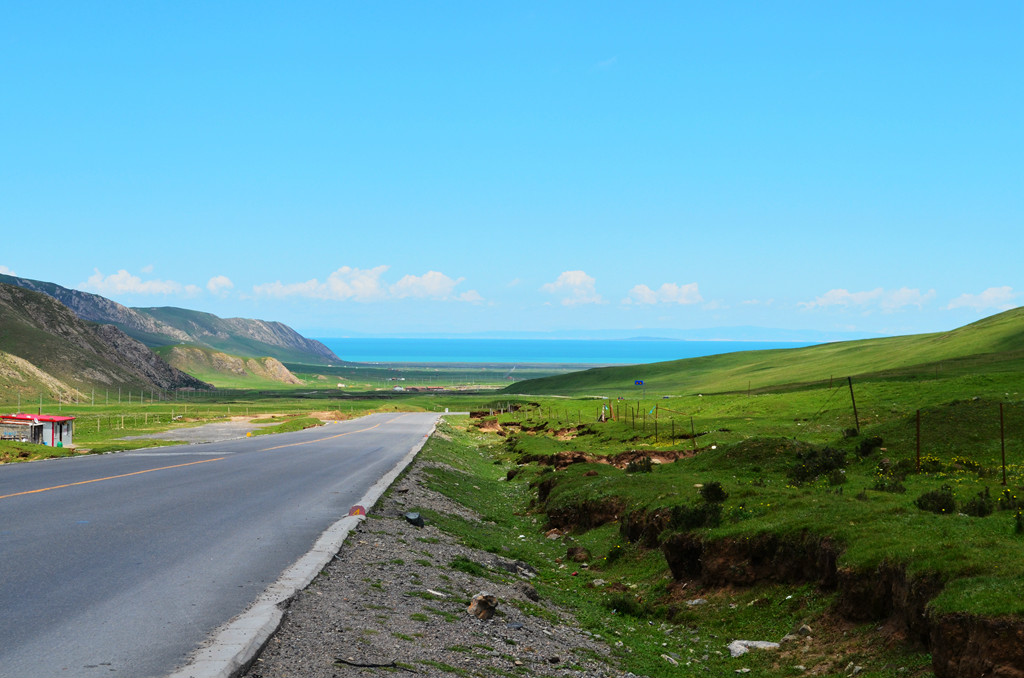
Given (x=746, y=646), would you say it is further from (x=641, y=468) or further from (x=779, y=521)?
(x=641, y=468)

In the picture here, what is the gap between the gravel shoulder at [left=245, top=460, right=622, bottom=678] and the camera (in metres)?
9.42

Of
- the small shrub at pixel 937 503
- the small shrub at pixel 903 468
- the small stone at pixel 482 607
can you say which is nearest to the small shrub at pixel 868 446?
the small shrub at pixel 903 468

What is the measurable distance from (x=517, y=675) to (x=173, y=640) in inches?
173

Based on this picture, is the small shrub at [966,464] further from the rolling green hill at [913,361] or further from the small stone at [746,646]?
the rolling green hill at [913,361]

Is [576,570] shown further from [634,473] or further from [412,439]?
[412,439]

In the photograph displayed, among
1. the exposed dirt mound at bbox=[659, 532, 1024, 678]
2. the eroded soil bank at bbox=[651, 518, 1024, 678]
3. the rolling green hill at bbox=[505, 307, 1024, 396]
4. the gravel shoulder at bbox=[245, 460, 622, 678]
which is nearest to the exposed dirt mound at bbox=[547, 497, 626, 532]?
the eroded soil bank at bbox=[651, 518, 1024, 678]

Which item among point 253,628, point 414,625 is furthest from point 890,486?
point 253,628

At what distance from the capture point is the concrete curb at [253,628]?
8156mm

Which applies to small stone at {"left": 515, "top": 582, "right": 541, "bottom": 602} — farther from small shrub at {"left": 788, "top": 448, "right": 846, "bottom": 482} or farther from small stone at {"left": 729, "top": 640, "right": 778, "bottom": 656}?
small shrub at {"left": 788, "top": 448, "right": 846, "bottom": 482}

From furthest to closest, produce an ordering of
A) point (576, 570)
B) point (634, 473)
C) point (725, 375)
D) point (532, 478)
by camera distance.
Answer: point (725, 375), point (532, 478), point (634, 473), point (576, 570)

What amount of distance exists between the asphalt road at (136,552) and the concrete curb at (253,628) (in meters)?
0.24

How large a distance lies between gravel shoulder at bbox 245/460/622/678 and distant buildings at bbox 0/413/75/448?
3941 centimetres

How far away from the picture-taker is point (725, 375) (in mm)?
189750

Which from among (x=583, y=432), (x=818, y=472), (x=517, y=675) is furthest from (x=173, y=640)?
(x=583, y=432)
